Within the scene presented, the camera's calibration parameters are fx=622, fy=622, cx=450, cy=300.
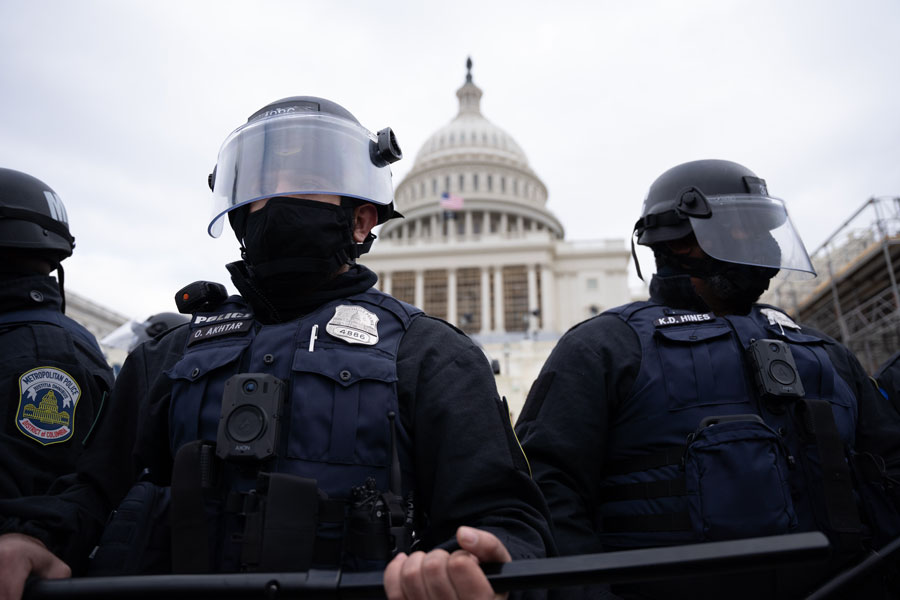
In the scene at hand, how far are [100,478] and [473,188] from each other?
A: 62.0 meters

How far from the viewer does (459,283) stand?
48.9 m

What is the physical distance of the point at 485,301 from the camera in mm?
47281

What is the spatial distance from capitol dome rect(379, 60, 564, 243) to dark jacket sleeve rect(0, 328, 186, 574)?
5443 cm

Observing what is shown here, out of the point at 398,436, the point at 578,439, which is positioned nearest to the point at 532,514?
the point at 398,436

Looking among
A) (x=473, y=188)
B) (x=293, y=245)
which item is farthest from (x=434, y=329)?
(x=473, y=188)

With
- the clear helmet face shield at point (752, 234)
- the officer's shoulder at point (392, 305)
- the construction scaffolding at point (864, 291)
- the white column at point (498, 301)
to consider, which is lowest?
the officer's shoulder at point (392, 305)

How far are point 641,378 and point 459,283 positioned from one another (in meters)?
46.4

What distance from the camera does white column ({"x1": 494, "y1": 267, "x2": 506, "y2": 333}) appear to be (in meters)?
46.6

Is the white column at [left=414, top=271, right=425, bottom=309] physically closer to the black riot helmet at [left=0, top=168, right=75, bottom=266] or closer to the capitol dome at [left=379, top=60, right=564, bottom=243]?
the capitol dome at [left=379, top=60, right=564, bottom=243]

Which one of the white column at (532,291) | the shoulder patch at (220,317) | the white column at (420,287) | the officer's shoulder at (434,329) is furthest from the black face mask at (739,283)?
the white column at (420,287)

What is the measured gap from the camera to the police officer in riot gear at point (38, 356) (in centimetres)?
247

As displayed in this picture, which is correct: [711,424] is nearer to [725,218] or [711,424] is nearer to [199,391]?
[725,218]

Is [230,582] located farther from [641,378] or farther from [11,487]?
[641,378]

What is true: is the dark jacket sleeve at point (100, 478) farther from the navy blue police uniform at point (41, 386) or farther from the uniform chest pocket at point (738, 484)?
the uniform chest pocket at point (738, 484)
